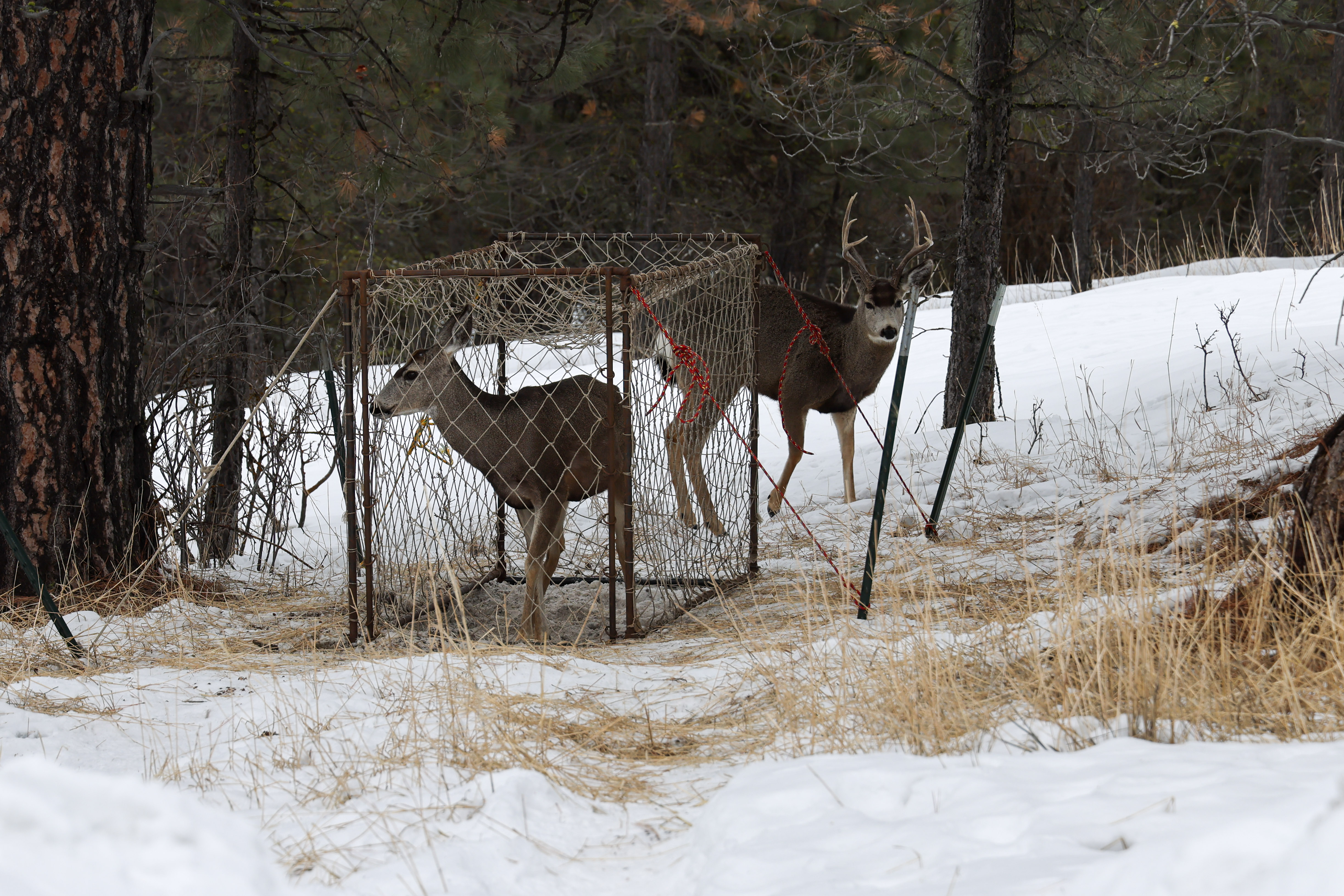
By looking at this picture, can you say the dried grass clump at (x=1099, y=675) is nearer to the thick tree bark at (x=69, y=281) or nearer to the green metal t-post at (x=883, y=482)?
the green metal t-post at (x=883, y=482)

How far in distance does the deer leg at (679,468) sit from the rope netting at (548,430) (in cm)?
5

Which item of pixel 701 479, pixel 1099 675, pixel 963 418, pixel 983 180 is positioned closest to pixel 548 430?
pixel 701 479

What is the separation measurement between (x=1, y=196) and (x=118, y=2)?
0.96 meters

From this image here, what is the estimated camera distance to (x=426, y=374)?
507 cm

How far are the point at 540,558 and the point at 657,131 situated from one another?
30.8 ft

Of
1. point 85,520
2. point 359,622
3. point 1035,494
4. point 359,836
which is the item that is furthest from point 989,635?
point 85,520

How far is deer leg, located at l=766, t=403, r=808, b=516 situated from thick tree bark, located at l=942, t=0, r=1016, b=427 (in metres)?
1.08

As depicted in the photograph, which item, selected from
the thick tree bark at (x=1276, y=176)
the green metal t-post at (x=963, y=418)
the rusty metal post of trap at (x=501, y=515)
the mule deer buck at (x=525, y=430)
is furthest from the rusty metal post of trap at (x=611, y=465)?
the thick tree bark at (x=1276, y=176)

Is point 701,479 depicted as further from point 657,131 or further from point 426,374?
point 657,131

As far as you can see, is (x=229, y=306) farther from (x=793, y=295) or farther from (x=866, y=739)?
(x=866, y=739)

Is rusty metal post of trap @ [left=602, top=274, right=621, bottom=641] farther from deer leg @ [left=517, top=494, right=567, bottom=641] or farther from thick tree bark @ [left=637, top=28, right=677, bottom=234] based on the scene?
thick tree bark @ [left=637, top=28, right=677, bottom=234]

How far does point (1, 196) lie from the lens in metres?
4.68

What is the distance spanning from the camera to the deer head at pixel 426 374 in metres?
4.97

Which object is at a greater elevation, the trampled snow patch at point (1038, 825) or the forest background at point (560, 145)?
the forest background at point (560, 145)
